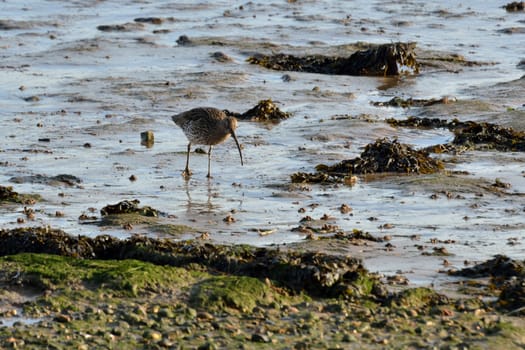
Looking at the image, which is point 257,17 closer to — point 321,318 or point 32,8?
point 32,8

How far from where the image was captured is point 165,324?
262 inches

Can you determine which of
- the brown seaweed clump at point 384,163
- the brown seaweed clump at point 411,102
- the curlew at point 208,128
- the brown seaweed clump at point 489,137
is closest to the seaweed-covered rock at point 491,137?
the brown seaweed clump at point 489,137

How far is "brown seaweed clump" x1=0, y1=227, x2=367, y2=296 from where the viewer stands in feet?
24.6

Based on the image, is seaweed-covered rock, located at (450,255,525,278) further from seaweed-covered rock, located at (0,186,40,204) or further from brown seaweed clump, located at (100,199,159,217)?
seaweed-covered rock, located at (0,186,40,204)

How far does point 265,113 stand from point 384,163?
3.20 meters

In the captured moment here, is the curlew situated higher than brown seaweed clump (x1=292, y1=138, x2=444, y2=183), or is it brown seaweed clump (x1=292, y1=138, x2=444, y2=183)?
the curlew

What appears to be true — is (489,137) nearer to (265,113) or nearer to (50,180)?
(265,113)

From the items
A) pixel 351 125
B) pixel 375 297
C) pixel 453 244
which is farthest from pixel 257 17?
pixel 375 297

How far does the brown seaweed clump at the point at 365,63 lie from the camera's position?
18719 mm

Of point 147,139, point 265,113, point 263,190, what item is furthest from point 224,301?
point 265,113

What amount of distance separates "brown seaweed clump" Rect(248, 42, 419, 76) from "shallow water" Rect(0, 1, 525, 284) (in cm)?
34

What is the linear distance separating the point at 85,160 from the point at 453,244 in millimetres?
4589

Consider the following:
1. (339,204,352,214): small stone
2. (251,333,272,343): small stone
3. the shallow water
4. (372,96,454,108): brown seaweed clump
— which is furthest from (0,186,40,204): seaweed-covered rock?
(372,96,454,108): brown seaweed clump

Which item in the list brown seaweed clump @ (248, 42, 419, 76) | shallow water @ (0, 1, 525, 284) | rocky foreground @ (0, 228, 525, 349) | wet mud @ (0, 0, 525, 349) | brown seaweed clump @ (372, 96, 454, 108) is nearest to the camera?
rocky foreground @ (0, 228, 525, 349)
